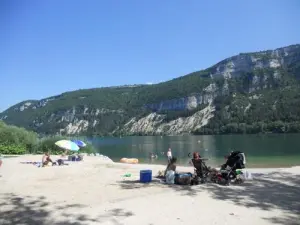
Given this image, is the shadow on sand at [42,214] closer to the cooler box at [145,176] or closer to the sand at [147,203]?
the sand at [147,203]

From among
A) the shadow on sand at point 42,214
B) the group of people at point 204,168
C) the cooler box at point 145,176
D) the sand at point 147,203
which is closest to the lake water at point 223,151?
the group of people at point 204,168

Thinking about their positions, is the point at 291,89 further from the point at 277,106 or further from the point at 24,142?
the point at 24,142

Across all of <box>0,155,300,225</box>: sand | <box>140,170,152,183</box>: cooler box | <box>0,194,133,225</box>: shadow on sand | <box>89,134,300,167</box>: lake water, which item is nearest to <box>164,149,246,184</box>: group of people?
<box>0,155,300,225</box>: sand

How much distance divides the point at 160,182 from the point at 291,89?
17611 centimetres

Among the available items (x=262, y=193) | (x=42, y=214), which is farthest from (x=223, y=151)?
(x=42, y=214)

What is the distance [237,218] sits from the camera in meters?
8.43

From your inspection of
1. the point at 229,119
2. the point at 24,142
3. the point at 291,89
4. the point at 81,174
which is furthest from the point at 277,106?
the point at 81,174

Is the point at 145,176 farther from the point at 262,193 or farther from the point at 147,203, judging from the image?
the point at 262,193

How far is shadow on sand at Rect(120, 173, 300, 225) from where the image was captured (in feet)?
30.5

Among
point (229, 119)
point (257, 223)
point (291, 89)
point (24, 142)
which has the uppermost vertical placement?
point (291, 89)

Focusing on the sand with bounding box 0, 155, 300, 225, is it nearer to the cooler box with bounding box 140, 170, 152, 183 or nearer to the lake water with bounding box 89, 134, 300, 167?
the cooler box with bounding box 140, 170, 152, 183

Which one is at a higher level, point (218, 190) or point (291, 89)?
point (291, 89)

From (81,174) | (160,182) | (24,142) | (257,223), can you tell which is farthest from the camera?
(24,142)

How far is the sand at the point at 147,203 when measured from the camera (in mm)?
8453
